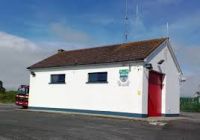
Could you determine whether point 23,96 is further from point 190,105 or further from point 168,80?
point 190,105

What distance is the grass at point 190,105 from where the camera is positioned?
4056 cm

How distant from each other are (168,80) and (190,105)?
13.6m

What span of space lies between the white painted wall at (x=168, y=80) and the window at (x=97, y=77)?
142 inches

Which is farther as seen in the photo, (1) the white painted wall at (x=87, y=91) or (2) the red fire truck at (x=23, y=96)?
(2) the red fire truck at (x=23, y=96)

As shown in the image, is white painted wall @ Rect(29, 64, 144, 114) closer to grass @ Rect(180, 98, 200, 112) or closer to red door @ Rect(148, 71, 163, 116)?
red door @ Rect(148, 71, 163, 116)

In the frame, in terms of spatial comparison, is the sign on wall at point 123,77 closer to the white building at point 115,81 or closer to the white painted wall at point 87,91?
the white building at point 115,81

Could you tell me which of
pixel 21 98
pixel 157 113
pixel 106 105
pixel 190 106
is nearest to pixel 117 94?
pixel 106 105

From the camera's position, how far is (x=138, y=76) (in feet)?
84.9

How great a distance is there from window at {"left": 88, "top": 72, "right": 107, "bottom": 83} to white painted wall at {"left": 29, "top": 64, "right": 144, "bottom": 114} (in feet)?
0.86

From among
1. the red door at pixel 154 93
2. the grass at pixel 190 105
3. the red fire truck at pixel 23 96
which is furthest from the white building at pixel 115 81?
the grass at pixel 190 105

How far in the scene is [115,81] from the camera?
27.1 metres

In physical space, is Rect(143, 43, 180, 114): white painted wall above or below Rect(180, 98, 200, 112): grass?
above

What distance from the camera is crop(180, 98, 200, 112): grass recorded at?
133ft

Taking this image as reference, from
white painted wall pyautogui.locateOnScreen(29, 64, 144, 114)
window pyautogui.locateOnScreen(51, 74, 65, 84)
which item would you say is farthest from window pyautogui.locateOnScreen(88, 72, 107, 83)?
window pyautogui.locateOnScreen(51, 74, 65, 84)
